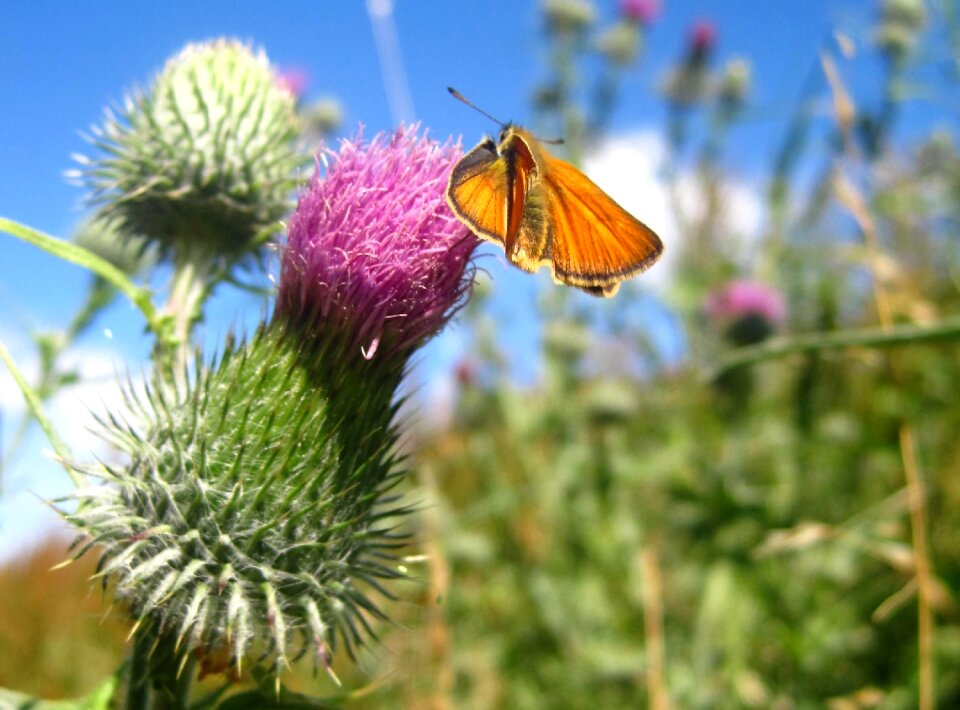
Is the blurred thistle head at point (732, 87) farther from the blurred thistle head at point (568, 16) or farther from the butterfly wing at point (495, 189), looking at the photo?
the butterfly wing at point (495, 189)

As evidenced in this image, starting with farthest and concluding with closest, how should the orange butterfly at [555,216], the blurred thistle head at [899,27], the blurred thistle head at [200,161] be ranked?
the blurred thistle head at [899,27], the blurred thistle head at [200,161], the orange butterfly at [555,216]

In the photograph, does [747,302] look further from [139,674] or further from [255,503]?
[139,674]

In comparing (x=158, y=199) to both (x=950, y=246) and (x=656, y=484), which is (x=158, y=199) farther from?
(x=950, y=246)

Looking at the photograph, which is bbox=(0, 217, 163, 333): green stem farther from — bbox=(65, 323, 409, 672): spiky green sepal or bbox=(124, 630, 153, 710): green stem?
bbox=(124, 630, 153, 710): green stem

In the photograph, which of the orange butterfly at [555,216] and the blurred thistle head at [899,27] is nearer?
the orange butterfly at [555,216]

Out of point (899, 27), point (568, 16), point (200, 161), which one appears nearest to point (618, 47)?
point (568, 16)

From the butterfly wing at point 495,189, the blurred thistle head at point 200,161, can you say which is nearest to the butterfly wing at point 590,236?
the butterfly wing at point 495,189

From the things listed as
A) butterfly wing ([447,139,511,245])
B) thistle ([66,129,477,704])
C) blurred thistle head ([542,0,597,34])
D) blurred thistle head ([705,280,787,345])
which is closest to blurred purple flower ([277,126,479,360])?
thistle ([66,129,477,704])
